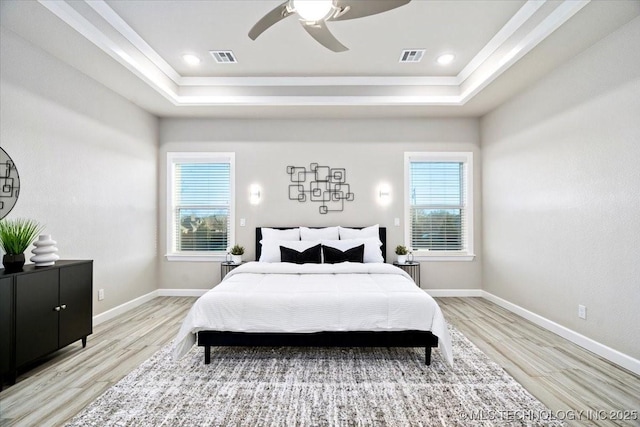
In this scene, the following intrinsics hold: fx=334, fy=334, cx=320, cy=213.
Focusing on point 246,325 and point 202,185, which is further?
point 202,185

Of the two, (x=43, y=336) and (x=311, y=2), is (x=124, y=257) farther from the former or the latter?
(x=311, y=2)

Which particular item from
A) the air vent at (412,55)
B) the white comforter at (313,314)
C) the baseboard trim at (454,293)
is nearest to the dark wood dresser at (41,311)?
the white comforter at (313,314)

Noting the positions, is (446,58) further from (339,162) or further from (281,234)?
(281,234)

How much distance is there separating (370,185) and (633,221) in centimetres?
316

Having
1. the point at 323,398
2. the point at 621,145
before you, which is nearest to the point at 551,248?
the point at 621,145

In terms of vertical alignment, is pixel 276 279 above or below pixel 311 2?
below

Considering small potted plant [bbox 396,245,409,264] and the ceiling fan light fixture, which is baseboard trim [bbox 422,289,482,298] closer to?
small potted plant [bbox 396,245,409,264]

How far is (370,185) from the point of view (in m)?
5.31

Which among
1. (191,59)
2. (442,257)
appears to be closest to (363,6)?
(191,59)

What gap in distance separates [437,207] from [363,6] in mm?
3748

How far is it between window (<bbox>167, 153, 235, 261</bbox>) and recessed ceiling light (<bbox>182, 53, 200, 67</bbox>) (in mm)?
1576

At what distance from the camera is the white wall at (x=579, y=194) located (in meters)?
2.78

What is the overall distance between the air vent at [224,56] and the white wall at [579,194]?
3.63 m

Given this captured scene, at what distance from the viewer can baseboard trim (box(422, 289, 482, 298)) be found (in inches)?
208
